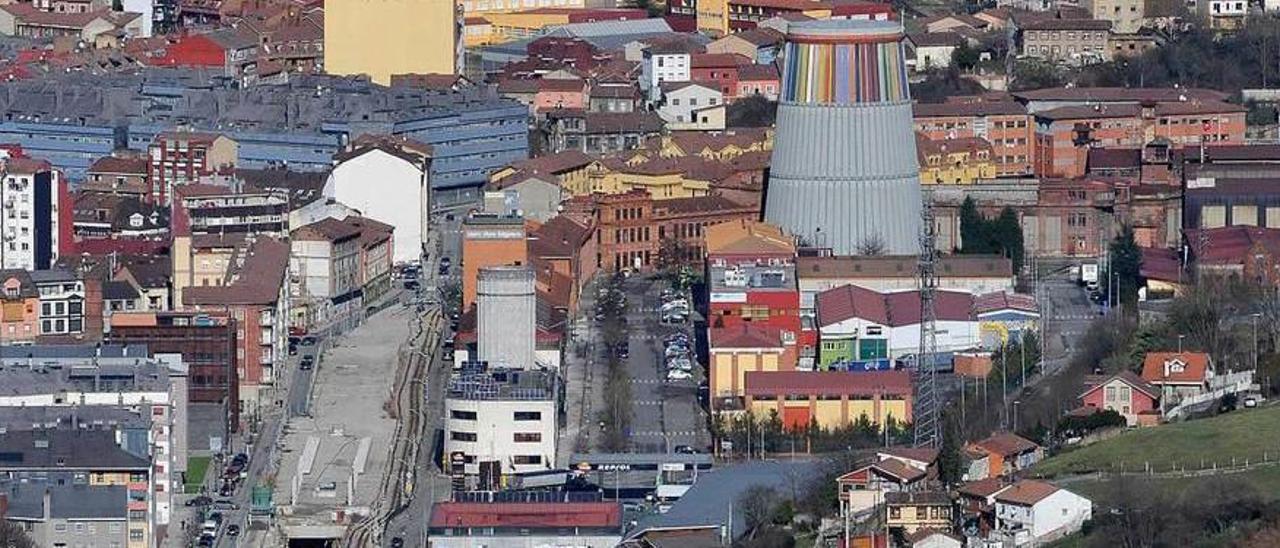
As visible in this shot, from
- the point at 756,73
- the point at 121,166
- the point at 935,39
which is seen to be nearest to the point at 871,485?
the point at 121,166

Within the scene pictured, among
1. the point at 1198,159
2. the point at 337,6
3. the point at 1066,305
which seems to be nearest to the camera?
the point at 1066,305

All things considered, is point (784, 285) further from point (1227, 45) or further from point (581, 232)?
point (1227, 45)

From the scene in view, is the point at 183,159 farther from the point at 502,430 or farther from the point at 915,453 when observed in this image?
the point at 915,453

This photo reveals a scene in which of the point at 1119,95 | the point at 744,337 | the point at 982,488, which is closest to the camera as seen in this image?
the point at 982,488

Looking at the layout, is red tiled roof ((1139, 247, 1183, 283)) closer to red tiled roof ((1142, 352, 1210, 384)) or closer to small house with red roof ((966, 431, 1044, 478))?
red tiled roof ((1142, 352, 1210, 384))

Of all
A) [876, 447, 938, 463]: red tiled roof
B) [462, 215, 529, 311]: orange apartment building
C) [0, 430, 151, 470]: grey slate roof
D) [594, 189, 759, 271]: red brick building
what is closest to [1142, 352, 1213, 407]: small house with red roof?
[876, 447, 938, 463]: red tiled roof

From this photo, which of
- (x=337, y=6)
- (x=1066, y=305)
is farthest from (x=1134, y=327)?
(x=337, y=6)

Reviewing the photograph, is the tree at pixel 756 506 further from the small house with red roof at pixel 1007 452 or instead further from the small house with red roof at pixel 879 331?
the small house with red roof at pixel 879 331
